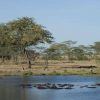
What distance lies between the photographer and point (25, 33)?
72625 millimetres

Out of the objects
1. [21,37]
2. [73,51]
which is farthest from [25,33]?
[73,51]

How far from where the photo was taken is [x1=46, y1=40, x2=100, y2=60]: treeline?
10645cm

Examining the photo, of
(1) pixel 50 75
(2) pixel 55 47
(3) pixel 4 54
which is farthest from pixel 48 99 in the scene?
(2) pixel 55 47

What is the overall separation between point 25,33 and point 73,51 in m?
41.6

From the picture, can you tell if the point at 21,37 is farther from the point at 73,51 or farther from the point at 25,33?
the point at 73,51

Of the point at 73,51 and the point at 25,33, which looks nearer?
the point at 25,33

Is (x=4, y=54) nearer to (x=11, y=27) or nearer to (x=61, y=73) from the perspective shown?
(x=11, y=27)

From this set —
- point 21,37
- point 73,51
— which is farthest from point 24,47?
point 73,51

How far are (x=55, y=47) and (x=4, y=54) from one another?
23578 millimetres

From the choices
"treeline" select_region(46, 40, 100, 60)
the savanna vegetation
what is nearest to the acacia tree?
the savanna vegetation

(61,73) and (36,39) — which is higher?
(36,39)

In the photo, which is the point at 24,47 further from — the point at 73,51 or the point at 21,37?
the point at 73,51

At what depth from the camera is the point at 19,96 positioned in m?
32.2

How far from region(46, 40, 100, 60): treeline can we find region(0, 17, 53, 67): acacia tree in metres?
27.1
